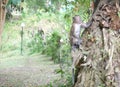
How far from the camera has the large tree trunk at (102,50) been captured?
5395 millimetres

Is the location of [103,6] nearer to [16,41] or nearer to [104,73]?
[104,73]

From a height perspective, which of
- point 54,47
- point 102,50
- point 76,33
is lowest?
point 54,47

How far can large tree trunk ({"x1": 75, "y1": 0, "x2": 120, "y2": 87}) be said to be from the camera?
5.39 metres

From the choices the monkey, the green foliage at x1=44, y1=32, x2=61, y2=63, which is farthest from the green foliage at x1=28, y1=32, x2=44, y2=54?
the monkey

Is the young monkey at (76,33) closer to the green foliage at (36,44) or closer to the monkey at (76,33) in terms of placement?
the monkey at (76,33)

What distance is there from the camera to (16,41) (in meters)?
19.5

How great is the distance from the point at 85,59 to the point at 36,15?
49.5 feet

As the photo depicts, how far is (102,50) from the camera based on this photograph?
5.67 m

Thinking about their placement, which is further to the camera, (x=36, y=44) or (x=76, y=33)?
(x=36, y=44)

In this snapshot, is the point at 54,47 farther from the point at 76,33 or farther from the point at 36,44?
the point at 76,33

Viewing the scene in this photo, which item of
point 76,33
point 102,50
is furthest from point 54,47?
point 102,50

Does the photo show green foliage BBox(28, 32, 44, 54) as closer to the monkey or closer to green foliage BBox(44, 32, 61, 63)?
green foliage BBox(44, 32, 61, 63)

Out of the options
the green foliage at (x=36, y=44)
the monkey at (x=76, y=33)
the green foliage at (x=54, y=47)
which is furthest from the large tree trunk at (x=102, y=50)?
the green foliage at (x=36, y=44)

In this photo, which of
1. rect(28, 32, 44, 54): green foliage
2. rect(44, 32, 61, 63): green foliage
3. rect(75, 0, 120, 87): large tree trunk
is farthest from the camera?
rect(28, 32, 44, 54): green foliage
